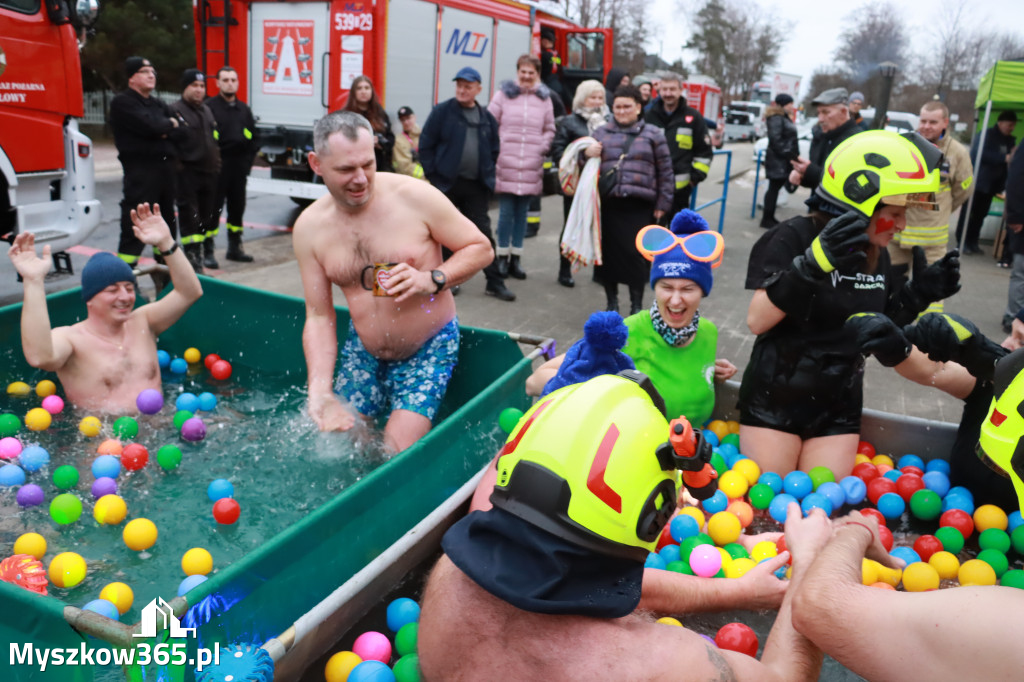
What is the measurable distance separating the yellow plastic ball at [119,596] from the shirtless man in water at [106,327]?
182cm

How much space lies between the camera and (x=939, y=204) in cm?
702

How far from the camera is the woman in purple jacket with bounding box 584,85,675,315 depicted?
7363 millimetres

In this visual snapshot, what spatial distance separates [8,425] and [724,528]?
12.5 ft

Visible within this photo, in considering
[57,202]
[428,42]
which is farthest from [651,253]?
[428,42]

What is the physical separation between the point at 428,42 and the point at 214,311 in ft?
25.3

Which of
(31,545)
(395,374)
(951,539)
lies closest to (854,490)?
(951,539)

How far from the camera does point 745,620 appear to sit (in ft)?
10.3

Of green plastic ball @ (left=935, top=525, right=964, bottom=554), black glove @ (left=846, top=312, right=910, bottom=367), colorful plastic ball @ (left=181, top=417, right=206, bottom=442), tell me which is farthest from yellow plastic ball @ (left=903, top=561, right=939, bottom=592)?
colorful plastic ball @ (left=181, top=417, right=206, bottom=442)

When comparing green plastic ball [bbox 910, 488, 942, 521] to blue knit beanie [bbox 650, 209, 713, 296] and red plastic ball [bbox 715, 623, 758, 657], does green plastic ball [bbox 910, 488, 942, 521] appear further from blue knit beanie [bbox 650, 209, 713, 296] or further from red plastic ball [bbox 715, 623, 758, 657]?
red plastic ball [bbox 715, 623, 758, 657]

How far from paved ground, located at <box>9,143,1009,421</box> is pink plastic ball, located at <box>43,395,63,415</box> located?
10.7 feet

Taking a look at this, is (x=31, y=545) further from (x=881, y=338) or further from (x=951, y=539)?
(x=951, y=539)

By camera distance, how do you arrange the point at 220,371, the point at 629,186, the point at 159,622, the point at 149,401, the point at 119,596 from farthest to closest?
the point at 629,186, the point at 220,371, the point at 149,401, the point at 119,596, the point at 159,622

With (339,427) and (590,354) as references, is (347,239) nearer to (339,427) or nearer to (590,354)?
(339,427)

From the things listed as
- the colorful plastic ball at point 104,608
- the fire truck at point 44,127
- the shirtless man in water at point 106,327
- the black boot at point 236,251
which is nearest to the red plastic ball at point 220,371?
the shirtless man in water at point 106,327
